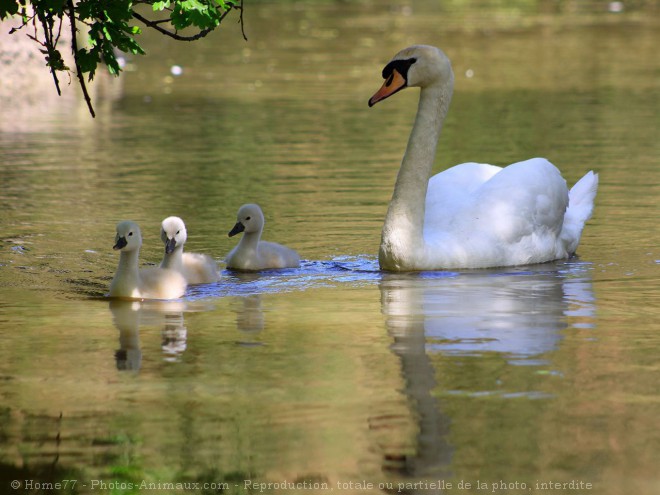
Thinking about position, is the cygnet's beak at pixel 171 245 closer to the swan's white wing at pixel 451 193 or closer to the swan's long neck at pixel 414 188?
the swan's long neck at pixel 414 188

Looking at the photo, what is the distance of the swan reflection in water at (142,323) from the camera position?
7.78 meters

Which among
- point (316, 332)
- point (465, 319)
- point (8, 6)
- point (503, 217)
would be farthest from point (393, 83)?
point (8, 6)

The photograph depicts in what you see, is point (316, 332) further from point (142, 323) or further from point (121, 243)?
point (121, 243)

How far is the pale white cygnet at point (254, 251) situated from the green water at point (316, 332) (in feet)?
0.48

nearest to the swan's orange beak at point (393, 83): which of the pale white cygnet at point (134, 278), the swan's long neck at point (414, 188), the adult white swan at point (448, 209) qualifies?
the adult white swan at point (448, 209)

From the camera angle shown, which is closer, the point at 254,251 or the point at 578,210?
the point at 254,251

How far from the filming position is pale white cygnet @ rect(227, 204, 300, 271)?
35.1 ft

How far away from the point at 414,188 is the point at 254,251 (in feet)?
4.13

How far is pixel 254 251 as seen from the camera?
10.8 metres

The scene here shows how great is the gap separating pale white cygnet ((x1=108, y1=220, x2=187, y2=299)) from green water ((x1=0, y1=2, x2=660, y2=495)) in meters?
0.17

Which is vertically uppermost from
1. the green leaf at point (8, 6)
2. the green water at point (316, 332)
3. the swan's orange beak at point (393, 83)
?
the green leaf at point (8, 6)

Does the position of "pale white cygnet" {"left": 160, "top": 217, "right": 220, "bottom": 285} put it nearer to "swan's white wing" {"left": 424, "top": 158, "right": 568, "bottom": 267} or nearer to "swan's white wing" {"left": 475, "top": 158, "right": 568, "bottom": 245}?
"swan's white wing" {"left": 424, "top": 158, "right": 568, "bottom": 267}

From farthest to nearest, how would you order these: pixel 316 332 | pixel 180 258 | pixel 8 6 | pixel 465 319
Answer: pixel 180 258 → pixel 465 319 → pixel 316 332 → pixel 8 6

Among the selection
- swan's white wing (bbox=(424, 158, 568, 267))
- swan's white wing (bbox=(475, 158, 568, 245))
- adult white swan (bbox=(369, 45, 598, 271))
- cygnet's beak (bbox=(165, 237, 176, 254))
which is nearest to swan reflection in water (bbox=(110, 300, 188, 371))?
cygnet's beak (bbox=(165, 237, 176, 254))
